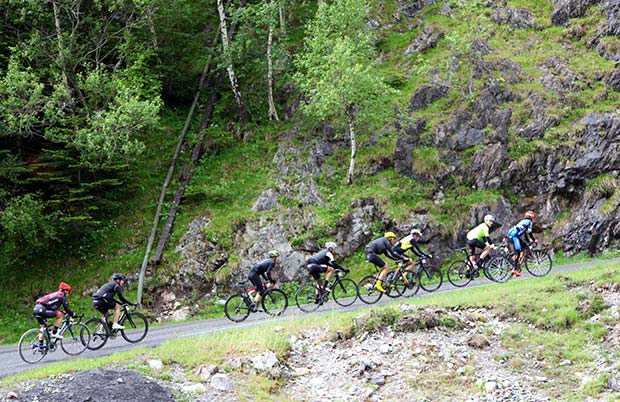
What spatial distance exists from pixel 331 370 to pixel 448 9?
105 feet

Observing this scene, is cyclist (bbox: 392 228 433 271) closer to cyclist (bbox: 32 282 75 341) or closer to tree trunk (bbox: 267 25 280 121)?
cyclist (bbox: 32 282 75 341)

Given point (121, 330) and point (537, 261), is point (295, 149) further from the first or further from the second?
point (121, 330)

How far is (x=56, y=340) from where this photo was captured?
16.2 metres

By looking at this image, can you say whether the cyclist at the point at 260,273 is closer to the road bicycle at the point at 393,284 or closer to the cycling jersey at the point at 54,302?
the road bicycle at the point at 393,284

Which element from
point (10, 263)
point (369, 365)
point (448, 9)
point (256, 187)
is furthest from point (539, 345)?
point (448, 9)

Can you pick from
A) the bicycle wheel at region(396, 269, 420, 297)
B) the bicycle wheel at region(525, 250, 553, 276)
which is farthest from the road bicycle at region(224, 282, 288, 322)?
the bicycle wheel at region(525, 250, 553, 276)

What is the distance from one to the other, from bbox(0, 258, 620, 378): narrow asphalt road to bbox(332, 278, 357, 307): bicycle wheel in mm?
232

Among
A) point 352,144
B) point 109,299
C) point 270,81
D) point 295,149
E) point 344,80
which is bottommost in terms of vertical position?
point 109,299

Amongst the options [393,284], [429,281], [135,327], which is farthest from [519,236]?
[135,327]

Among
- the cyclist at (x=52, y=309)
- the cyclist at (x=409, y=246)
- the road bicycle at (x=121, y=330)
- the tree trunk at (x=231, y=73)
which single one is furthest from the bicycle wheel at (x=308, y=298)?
the tree trunk at (x=231, y=73)

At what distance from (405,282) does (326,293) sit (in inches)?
123

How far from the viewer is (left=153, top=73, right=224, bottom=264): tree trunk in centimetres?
2713

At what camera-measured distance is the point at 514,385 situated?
12203mm

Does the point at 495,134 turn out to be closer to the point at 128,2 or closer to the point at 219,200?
the point at 219,200
